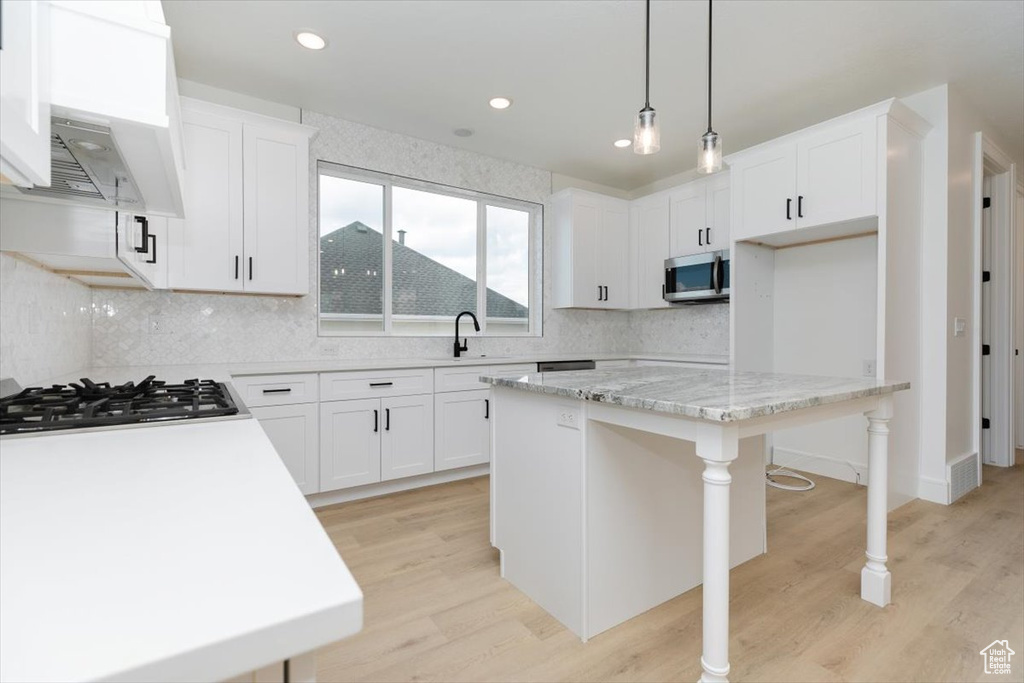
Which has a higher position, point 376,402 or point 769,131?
point 769,131

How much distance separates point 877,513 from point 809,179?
2.29m

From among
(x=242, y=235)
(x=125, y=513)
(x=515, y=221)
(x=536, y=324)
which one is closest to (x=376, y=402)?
(x=242, y=235)

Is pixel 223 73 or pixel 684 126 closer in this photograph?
pixel 223 73

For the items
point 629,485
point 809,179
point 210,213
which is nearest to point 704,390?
point 629,485

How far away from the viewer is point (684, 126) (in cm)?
376

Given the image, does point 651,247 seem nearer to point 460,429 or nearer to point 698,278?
point 698,278

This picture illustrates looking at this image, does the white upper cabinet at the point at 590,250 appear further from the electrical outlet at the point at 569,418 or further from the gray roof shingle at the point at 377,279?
the electrical outlet at the point at 569,418

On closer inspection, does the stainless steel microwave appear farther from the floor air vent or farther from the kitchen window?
the floor air vent

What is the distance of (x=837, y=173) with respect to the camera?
3.13m

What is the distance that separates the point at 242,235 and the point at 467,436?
2048 millimetres

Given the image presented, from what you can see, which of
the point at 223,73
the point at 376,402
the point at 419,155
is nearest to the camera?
the point at 223,73

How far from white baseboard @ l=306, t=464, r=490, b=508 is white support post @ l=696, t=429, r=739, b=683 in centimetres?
A: 242

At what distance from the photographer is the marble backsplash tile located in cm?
162

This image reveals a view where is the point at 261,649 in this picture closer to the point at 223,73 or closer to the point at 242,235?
the point at 242,235
